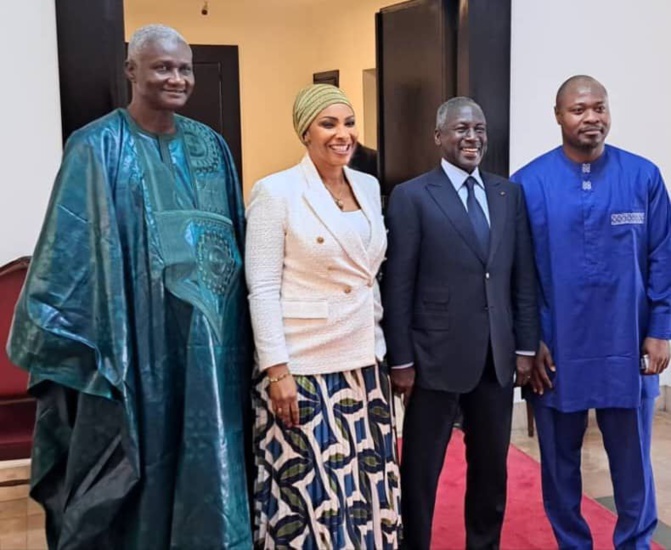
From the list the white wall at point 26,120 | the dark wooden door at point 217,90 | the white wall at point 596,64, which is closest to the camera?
the white wall at point 26,120

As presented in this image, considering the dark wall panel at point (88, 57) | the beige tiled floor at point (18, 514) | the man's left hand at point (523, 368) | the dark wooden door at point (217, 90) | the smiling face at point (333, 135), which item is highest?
the dark wooden door at point (217, 90)

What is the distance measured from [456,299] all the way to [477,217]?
0.24 m

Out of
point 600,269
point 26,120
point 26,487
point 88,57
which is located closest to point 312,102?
point 600,269

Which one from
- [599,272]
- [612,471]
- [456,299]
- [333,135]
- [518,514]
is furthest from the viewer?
[518,514]

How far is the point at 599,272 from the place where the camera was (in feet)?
7.57

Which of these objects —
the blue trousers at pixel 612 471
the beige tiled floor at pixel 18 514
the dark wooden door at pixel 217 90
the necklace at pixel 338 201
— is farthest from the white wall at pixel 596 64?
the dark wooden door at pixel 217 90

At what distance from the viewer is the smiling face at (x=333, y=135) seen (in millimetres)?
1973

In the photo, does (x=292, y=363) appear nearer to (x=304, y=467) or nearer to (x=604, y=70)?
(x=304, y=467)

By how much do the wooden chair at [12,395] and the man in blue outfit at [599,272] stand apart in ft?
5.82

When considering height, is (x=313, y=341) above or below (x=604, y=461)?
above

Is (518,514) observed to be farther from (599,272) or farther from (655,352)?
(599,272)

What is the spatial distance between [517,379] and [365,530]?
25.8 inches

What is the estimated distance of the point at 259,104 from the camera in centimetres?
656

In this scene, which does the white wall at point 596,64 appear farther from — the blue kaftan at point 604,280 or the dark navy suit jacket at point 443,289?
the dark navy suit jacket at point 443,289
